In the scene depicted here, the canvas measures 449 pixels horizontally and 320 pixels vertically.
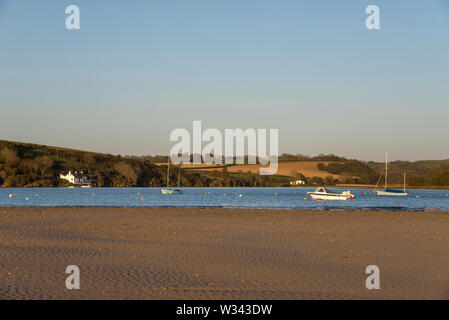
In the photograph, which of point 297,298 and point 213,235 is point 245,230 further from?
point 297,298

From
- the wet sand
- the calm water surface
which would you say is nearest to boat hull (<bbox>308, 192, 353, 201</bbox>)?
the calm water surface

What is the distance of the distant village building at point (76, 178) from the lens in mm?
183500

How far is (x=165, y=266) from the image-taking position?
48.9 ft

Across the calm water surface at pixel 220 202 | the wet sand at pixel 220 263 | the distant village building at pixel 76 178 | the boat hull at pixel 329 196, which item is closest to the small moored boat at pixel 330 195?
the boat hull at pixel 329 196

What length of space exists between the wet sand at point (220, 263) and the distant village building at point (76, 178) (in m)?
163

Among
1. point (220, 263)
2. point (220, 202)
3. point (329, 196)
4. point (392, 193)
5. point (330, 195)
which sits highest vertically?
point (220, 263)

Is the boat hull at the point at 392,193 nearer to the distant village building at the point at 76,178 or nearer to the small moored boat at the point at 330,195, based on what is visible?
the small moored boat at the point at 330,195

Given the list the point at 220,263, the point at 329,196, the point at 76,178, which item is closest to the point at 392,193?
the point at 329,196

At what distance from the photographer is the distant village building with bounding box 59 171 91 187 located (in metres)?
184

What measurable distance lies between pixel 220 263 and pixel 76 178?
17925cm

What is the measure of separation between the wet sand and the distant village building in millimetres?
162899

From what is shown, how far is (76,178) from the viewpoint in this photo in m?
185

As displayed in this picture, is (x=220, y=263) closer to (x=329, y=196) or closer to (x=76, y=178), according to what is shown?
(x=329, y=196)

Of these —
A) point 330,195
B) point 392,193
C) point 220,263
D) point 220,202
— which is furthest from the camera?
point 392,193
